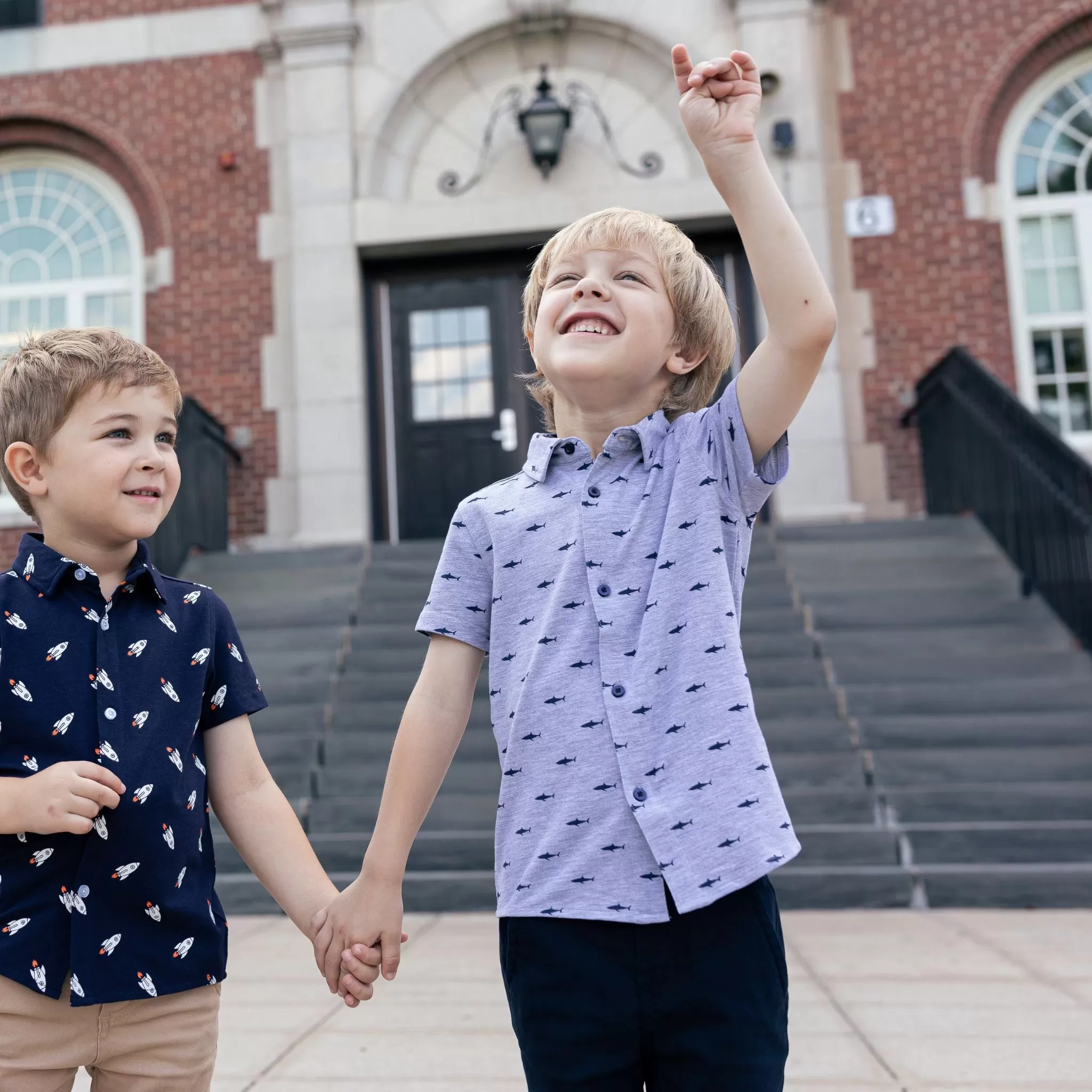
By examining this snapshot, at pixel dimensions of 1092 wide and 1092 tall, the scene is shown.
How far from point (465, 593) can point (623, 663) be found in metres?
0.29

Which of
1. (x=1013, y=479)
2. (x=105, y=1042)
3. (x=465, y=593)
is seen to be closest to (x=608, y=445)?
(x=465, y=593)

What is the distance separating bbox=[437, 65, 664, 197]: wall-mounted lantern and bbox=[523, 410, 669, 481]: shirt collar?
299 inches

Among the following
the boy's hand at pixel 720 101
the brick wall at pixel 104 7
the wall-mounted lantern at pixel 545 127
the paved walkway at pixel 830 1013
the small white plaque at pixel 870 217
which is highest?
the brick wall at pixel 104 7

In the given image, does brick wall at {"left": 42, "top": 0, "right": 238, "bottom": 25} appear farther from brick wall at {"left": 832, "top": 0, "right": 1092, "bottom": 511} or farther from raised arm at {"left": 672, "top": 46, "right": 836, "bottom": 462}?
raised arm at {"left": 672, "top": 46, "right": 836, "bottom": 462}

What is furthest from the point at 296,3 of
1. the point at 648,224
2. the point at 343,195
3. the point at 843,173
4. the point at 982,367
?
the point at 648,224

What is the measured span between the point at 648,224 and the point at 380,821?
0.95 metres

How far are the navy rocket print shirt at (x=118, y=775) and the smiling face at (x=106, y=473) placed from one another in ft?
0.20

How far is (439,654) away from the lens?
1.67 meters

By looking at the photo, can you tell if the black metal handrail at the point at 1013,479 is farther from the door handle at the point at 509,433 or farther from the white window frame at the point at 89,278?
the white window frame at the point at 89,278

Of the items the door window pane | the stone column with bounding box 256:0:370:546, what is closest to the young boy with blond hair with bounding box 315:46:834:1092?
the stone column with bounding box 256:0:370:546

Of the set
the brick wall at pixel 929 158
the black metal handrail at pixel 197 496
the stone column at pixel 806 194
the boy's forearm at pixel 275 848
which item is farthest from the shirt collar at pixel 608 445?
the brick wall at pixel 929 158

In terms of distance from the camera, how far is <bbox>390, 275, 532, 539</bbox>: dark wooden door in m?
9.24

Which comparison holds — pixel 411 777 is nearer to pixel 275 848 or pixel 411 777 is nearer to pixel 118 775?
pixel 275 848

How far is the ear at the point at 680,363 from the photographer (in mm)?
1689
